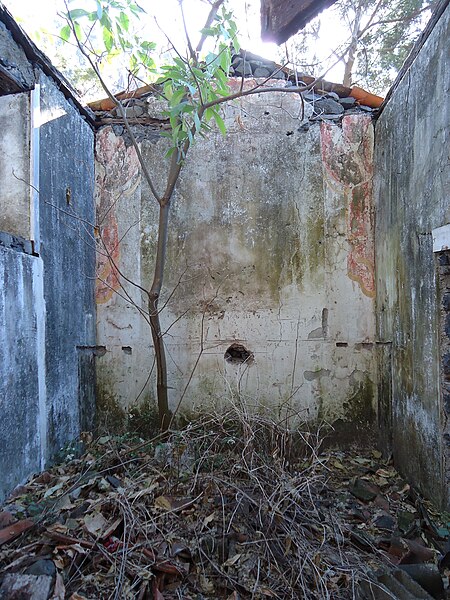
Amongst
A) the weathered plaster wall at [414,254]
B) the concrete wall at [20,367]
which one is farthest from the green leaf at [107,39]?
the weathered plaster wall at [414,254]

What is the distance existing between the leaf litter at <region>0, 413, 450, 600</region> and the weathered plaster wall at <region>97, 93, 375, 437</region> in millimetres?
1173

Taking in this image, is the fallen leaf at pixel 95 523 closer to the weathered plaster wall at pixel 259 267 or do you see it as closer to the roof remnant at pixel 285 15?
the weathered plaster wall at pixel 259 267

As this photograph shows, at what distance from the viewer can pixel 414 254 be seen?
3.24 metres

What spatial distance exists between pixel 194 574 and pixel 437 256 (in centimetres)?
259

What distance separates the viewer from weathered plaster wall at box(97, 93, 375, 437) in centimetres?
431

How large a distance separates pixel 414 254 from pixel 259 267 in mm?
1642

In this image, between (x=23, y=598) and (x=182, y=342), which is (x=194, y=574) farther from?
(x=182, y=342)

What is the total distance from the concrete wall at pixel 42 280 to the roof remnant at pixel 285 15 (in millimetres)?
2418

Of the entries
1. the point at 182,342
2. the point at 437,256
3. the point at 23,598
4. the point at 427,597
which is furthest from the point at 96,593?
the point at 437,256

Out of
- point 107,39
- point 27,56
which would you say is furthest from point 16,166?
point 107,39

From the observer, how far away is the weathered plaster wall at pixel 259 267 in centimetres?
431

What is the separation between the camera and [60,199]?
3.79 meters

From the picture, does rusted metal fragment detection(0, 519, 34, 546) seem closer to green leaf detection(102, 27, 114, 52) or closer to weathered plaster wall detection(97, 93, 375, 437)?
weathered plaster wall detection(97, 93, 375, 437)

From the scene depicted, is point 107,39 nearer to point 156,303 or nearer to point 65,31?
point 65,31
